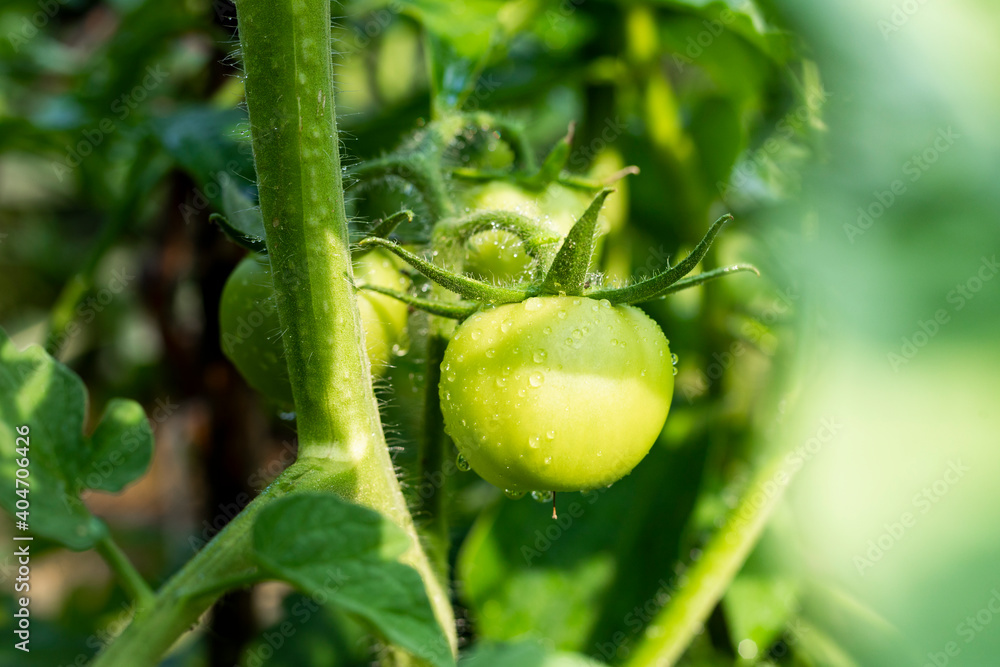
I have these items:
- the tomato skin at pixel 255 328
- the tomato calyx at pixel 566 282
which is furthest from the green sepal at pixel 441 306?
the tomato skin at pixel 255 328

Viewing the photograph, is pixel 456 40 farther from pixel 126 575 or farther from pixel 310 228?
pixel 126 575

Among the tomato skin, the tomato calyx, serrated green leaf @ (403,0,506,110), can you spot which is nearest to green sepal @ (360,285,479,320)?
the tomato calyx

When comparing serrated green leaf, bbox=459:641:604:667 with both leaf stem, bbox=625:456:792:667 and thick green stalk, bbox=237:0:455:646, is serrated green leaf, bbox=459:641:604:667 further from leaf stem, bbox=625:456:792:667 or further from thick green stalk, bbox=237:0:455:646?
leaf stem, bbox=625:456:792:667

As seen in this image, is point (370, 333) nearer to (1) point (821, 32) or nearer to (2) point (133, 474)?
(2) point (133, 474)

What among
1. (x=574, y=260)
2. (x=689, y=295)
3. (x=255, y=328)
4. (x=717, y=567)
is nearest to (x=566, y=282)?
(x=574, y=260)

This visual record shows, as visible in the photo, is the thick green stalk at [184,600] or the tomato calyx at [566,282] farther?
the tomato calyx at [566,282]

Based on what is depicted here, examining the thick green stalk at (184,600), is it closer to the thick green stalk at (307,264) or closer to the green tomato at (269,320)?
the thick green stalk at (307,264)

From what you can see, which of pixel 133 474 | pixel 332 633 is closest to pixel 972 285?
pixel 133 474
